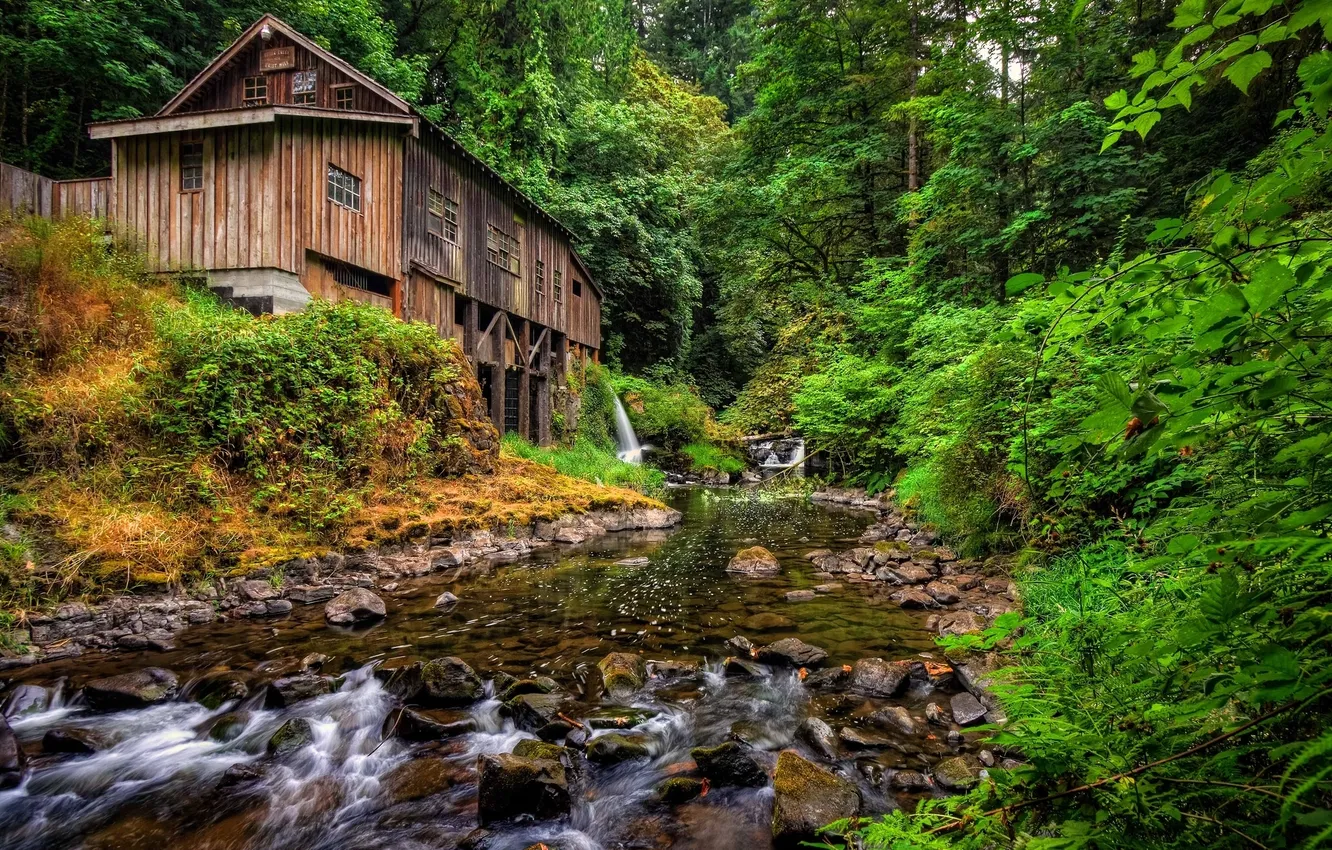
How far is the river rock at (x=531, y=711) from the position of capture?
4.82 m

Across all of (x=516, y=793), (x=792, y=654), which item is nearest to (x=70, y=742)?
(x=516, y=793)

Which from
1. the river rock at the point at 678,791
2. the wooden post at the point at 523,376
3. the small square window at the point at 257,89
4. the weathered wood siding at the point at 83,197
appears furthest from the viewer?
the wooden post at the point at 523,376

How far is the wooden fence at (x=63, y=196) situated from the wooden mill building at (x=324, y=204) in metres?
0.31

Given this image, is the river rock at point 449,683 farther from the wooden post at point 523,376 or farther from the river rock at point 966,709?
the wooden post at point 523,376

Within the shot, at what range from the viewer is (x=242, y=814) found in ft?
12.6

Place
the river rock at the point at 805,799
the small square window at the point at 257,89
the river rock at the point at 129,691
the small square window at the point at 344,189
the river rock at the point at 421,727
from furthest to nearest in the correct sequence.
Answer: the small square window at the point at 257,89
the small square window at the point at 344,189
the river rock at the point at 129,691
the river rock at the point at 421,727
the river rock at the point at 805,799

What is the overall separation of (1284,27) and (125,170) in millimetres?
17852

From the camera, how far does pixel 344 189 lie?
13258 millimetres

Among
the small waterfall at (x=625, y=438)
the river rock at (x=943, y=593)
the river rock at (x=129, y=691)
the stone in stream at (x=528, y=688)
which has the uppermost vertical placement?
the small waterfall at (x=625, y=438)

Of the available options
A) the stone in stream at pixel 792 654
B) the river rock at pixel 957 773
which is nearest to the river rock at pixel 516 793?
the river rock at pixel 957 773

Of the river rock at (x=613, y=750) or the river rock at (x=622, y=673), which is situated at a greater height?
the river rock at (x=622, y=673)

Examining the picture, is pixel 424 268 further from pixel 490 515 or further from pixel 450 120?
pixel 450 120

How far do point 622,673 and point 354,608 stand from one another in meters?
3.84

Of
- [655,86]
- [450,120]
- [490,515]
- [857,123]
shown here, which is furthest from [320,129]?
[655,86]
